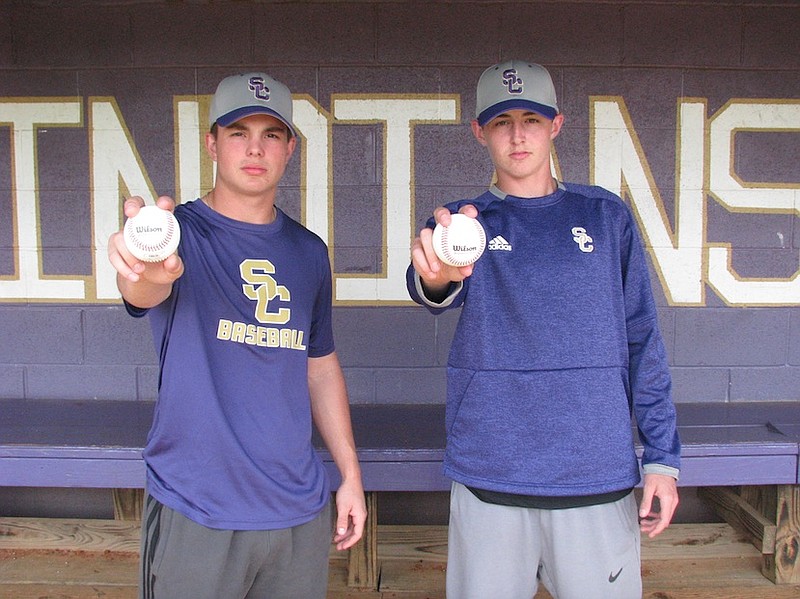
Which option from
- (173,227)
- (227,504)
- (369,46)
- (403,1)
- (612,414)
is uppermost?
(403,1)

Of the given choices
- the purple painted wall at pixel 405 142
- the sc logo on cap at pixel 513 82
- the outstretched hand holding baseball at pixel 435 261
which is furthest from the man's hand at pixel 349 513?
the purple painted wall at pixel 405 142

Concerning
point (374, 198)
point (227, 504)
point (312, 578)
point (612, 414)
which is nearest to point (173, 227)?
point (227, 504)

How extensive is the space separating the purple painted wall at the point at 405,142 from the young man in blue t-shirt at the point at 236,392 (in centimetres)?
146

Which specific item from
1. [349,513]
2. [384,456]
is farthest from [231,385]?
[384,456]

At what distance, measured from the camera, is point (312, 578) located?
4.94 ft

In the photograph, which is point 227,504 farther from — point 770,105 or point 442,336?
point 770,105

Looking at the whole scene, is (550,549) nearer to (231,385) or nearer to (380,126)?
(231,385)

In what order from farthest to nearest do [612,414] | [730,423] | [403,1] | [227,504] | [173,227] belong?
[403,1], [730,423], [612,414], [227,504], [173,227]

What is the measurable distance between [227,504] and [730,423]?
2019mm

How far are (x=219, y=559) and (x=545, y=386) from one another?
725 millimetres

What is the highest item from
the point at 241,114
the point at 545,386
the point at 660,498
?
the point at 241,114

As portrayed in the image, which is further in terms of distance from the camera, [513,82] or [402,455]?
[402,455]

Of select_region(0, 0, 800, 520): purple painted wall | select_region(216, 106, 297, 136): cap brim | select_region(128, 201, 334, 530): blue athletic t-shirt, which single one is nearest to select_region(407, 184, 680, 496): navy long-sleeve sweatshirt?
select_region(128, 201, 334, 530): blue athletic t-shirt

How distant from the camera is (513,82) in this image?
1.52 m
